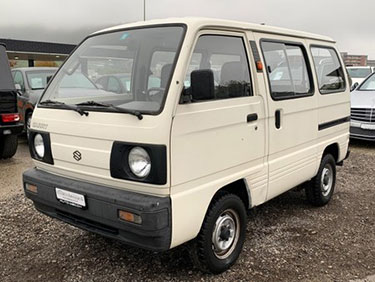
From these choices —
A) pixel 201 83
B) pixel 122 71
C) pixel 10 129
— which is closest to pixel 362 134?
pixel 122 71

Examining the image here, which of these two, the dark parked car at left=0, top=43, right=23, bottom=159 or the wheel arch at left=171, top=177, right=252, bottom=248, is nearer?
the wheel arch at left=171, top=177, right=252, bottom=248

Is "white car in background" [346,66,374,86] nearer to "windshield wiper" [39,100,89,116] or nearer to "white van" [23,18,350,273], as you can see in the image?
"white van" [23,18,350,273]

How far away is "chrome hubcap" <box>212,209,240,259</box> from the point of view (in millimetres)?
3141

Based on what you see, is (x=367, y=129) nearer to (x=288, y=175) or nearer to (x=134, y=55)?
(x=288, y=175)

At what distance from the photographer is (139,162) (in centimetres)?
261

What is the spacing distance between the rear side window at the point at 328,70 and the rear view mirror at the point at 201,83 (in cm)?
222

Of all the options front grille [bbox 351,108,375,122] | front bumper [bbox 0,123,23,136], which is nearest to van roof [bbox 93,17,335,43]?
front bumper [bbox 0,123,23,136]

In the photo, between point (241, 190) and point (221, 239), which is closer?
point (221, 239)

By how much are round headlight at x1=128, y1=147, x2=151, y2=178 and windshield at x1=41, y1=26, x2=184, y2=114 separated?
0.94 ft

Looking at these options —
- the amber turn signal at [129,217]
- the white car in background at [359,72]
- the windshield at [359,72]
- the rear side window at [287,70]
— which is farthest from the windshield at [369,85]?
the amber turn signal at [129,217]

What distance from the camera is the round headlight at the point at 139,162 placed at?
2568 mm

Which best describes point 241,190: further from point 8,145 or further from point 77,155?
point 8,145

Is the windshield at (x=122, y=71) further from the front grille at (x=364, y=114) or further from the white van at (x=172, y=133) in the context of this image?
the front grille at (x=364, y=114)

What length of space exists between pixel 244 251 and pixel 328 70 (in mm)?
2563
